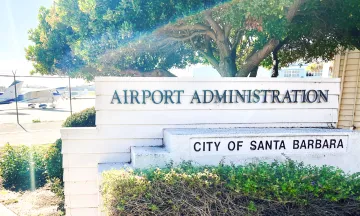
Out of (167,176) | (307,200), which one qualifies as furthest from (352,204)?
(167,176)

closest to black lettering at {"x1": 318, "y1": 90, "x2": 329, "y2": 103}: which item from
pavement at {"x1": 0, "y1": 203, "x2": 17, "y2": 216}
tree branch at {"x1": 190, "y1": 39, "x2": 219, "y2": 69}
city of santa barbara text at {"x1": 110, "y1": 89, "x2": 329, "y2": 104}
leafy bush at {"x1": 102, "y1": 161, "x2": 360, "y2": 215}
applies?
city of santa barbara text at {"x1": 110, "y1": 89, "x2": 329, "y2": 104}

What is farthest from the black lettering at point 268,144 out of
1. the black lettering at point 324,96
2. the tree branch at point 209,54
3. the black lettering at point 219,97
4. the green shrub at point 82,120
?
the green shrub at point 82,120

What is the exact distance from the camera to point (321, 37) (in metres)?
5.58

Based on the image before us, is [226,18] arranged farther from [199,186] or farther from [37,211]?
[37,211]

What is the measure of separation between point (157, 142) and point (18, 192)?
350cm

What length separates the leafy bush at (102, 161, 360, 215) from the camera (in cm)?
233

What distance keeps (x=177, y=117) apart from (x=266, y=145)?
1.15 m

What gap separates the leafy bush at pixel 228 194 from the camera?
2.33 meters

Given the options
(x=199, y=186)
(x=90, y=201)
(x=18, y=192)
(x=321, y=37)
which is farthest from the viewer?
(x=321, y=37)

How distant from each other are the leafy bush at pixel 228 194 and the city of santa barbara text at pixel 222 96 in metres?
1.09

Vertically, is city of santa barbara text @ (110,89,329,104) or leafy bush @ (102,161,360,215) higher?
city of santa barbara text @ (110,89,329,104)

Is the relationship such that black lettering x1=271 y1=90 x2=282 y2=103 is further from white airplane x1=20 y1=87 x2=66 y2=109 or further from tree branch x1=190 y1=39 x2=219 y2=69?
white airplane x1=20 y1=87 x2=66 y2=109

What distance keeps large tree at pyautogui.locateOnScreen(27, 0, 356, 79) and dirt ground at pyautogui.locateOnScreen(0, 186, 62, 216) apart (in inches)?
101

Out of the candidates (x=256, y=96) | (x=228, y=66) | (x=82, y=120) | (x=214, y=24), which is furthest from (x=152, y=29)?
(x=82, y=120)
